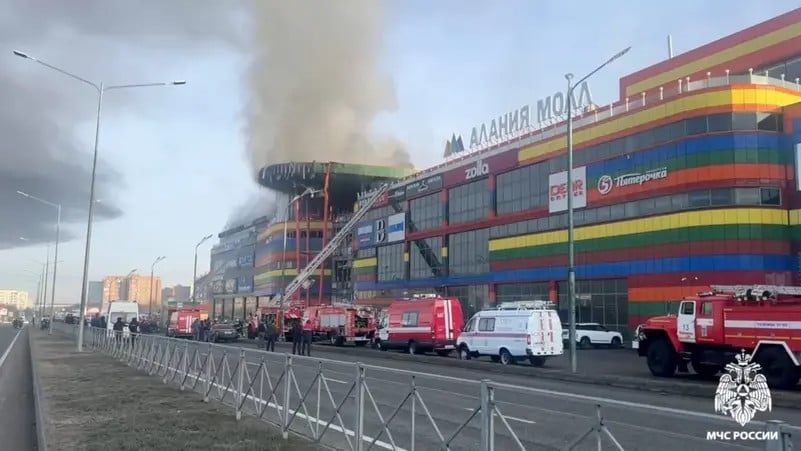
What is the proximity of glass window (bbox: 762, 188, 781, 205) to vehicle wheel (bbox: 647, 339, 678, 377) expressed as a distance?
63.3ft

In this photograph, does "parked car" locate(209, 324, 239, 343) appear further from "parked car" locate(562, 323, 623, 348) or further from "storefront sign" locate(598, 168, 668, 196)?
"storefront sign" locate(598, 168, 668, 196)

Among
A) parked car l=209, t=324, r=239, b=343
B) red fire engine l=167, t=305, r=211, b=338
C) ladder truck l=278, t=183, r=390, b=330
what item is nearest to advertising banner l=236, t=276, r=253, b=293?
ladder truck l=278, t=183, r=390, b=330

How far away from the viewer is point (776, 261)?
35.6 meters

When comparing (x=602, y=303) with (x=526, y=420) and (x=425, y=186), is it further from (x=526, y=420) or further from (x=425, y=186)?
(x=526, y=420)

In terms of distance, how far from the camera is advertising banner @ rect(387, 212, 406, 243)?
211 feet

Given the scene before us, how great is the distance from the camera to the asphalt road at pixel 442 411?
4520 millimetres

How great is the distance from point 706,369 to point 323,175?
218 ft

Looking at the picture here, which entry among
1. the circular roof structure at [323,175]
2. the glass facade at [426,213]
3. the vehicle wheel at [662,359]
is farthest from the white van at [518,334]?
the circular roof structure at [323,175]

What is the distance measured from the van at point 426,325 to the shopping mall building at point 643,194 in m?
13.9

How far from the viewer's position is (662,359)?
2108cm

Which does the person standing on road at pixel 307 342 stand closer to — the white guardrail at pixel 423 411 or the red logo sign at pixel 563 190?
the white guardrail at pixel 423 411

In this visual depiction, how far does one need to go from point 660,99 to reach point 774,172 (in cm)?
767

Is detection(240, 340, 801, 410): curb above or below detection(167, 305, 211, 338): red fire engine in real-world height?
below

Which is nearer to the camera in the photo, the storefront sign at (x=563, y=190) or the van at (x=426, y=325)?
the van at (x=426, y=325)
